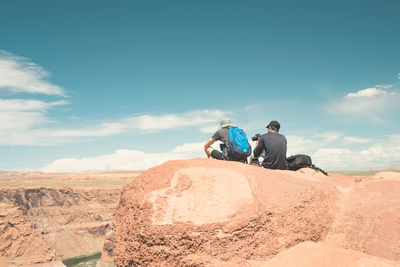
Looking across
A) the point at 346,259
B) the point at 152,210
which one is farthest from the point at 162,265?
the point at 346,259

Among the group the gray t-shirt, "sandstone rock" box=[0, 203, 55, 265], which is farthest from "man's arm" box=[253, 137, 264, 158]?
"sandstone rock" box=[0, 203, 55, 265]

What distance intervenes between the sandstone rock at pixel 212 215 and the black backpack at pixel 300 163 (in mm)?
1743

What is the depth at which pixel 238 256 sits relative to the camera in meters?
3.27

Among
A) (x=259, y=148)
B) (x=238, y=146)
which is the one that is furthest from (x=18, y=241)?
(x=259, y=148)

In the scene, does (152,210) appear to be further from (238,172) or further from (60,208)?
(60,208)

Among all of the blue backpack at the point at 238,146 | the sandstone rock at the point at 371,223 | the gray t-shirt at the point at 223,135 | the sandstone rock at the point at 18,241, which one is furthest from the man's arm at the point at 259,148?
the sandstone rock at the point at 18,241

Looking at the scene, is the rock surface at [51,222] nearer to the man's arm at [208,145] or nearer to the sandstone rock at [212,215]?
the man's arm at [208,145]

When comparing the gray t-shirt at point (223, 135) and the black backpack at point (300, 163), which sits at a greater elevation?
the gray t-shirt at point (223, 135)

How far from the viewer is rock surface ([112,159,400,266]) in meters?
3.25

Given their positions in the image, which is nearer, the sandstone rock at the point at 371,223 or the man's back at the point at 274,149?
the sandstone rock at the point at 371,223

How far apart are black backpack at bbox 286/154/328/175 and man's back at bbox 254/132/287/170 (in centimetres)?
49

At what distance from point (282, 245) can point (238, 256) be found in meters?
0.65

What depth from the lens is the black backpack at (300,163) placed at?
613 cm

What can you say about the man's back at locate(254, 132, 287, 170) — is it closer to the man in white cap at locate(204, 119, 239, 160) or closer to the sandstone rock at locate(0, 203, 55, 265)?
the man in white cap at locate(204, 119, 239, 160)
